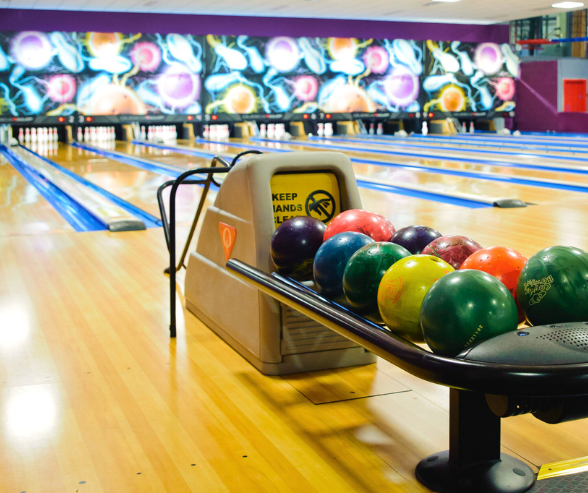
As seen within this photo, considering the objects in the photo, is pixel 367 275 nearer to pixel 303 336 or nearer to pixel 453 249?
pixel 453 249

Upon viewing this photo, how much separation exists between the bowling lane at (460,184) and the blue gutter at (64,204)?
8.05ft

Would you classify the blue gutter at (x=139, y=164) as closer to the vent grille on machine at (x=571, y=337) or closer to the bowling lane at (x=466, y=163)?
the bowling lane at (x=466, y=163)

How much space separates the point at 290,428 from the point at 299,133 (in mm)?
10829

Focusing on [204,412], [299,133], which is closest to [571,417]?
[204,412]

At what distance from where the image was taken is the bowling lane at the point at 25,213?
3766 millimetres

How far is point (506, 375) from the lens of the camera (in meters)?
0.91

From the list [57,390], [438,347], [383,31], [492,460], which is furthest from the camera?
[383,31]

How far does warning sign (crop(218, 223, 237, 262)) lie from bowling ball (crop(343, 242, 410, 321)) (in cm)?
61

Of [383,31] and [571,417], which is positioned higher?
[383,31]

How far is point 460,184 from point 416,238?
4062mm

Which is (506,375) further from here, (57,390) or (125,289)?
(125,289)

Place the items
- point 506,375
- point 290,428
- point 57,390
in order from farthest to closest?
point 57,390
point 290,428
point 506,375

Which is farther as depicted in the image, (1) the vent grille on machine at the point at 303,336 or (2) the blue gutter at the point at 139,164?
(2) the blue gutter at the point at 139,164

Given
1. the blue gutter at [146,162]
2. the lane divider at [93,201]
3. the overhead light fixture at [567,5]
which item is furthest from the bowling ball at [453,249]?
the overhead light fixture at [567,5]
